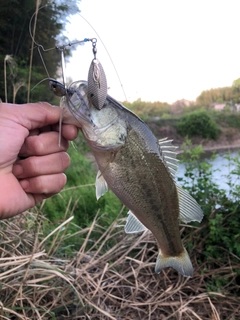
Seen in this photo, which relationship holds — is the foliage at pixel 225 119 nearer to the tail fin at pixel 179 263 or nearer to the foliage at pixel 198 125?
the foliage at pixel 198 125

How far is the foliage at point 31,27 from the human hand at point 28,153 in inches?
28.3

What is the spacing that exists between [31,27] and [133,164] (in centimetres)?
184

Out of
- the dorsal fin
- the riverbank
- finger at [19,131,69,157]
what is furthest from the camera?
the riverbank

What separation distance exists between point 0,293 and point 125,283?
0.90m

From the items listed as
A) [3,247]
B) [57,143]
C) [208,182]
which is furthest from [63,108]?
[208,182]

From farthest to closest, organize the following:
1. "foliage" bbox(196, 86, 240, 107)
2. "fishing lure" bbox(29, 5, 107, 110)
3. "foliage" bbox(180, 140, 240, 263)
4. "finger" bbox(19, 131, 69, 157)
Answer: "foliage" bbox(196, 86, 240, 107)
"foliage" bbox(180, 140, 240, 263)
"finger" bbox(19, 131, 69, 157)
"fishing lure" bbox(29, 5, 107, 110)

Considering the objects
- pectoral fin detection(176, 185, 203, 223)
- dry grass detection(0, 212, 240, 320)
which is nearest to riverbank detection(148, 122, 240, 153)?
dry grass detection(0, 212, 240, 320)

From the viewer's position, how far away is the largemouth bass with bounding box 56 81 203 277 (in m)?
1.12

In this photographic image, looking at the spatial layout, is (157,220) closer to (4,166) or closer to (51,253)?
(4,166)

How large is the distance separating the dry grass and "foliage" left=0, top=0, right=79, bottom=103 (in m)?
1.01

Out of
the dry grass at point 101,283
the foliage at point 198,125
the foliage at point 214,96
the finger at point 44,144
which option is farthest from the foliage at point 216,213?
the foliage at point 198,125

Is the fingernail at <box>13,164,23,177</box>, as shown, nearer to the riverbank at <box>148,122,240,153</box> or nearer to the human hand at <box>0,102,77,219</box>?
the human hand at <box>0,102,77,219</box>

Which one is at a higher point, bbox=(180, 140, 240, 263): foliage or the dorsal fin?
the dorsal fin

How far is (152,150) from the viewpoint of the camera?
4.09ft
